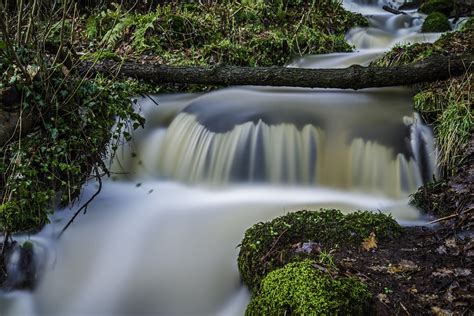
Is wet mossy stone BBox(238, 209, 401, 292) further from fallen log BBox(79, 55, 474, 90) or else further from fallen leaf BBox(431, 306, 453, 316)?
fallen log BBox(79, 55, 474, 90)

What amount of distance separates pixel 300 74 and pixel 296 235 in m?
2.89

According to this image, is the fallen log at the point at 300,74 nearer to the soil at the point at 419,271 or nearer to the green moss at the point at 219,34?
the green moss at the point at 219,34

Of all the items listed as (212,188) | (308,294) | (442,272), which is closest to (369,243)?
(442,272)

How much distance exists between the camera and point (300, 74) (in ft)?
18.7

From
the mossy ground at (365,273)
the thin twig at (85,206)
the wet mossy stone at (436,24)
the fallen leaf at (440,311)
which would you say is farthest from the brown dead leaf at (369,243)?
the wet mossy stone at (436,24)

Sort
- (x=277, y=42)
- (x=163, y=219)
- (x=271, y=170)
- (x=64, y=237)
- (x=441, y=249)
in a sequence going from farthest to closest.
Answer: (x=277, y=42)
(x=271, y=170)
(x=163, y=219)
(x=64, y=237)
(x=441, y=249)

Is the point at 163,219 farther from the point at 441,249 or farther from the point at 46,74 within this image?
the point at 441,249

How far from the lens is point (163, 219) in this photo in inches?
171

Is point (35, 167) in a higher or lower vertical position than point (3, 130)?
lower

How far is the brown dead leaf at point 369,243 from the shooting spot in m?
3.25

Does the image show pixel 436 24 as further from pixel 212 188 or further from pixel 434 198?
pixel 212 188

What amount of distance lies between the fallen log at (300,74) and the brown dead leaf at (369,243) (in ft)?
8.63

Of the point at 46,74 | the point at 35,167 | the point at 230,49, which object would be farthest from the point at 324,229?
the point at 230,49

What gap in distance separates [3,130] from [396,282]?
143 inches
